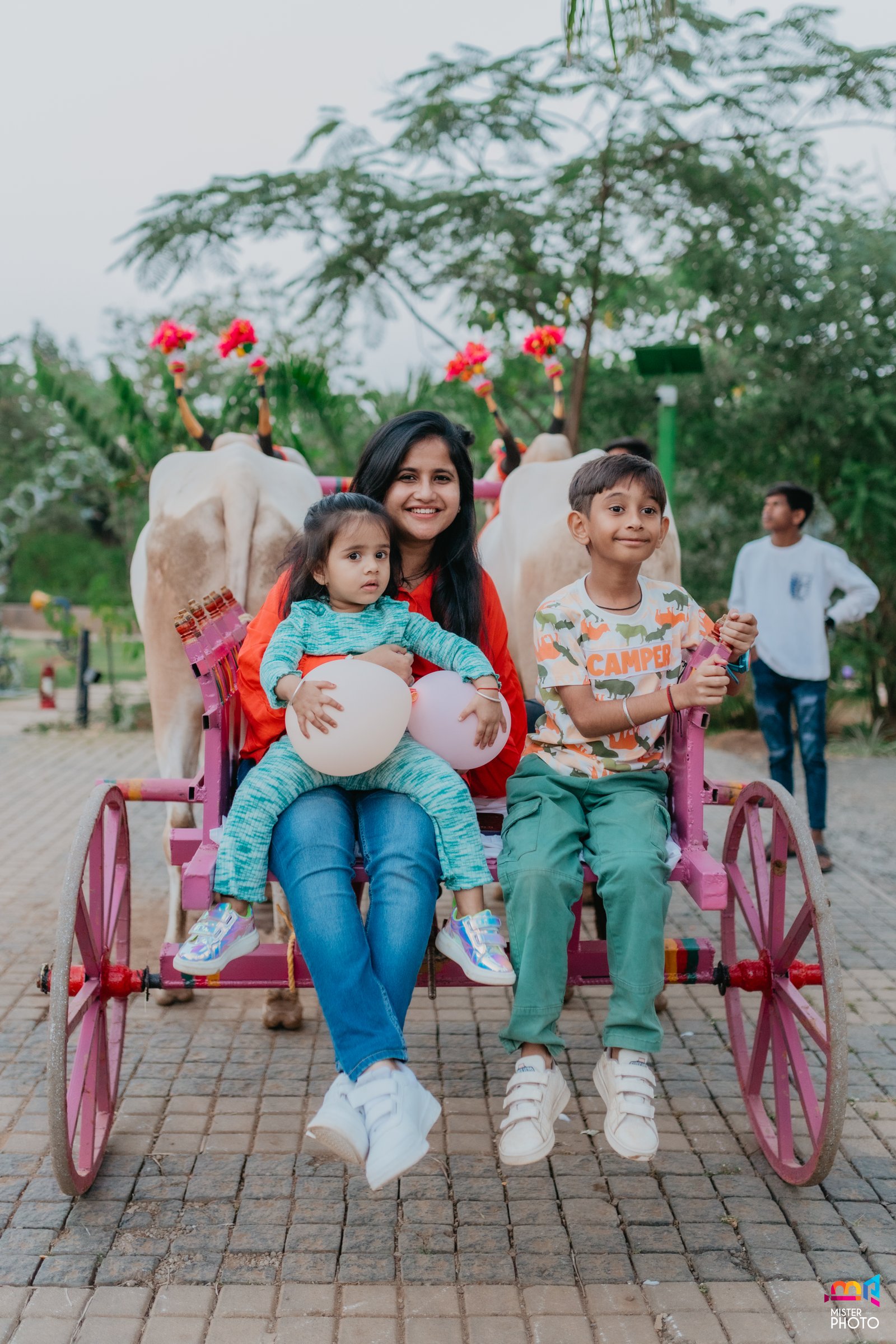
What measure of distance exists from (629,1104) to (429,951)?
568 millimetres

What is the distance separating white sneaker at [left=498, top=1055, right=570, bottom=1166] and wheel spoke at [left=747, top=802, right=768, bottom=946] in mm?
888

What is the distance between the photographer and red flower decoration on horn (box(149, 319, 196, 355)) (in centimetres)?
459

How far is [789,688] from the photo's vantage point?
242 inches

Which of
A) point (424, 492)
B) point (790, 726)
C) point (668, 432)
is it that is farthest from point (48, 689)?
point (424, 492)

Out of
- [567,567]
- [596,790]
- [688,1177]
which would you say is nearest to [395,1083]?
[596,790]

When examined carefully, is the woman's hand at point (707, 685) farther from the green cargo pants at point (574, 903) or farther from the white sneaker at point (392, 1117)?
the white sneaker at point (392, 1117)

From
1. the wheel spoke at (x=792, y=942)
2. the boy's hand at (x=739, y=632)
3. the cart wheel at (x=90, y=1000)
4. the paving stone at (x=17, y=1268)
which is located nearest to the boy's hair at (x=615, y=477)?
the boy's hand at (x=739, y=632)

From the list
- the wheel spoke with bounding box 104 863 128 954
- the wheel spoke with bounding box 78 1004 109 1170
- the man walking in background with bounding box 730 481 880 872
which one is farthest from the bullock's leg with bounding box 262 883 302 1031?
the man walking in background with bounding box 730 481 880 872

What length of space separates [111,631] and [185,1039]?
891 cm

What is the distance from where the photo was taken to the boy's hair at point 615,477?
290 cm

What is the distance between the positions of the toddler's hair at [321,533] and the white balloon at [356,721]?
0.30m

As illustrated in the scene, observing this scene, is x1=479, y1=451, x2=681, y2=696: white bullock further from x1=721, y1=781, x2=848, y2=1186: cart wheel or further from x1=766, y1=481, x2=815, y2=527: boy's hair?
x1=766, y1=481, x2=815, y2=527: boy's hair

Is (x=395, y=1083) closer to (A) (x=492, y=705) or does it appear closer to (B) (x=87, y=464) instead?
(A) (x=492, y=705)

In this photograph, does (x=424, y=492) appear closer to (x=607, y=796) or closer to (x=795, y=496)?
(x=607, y=796)
